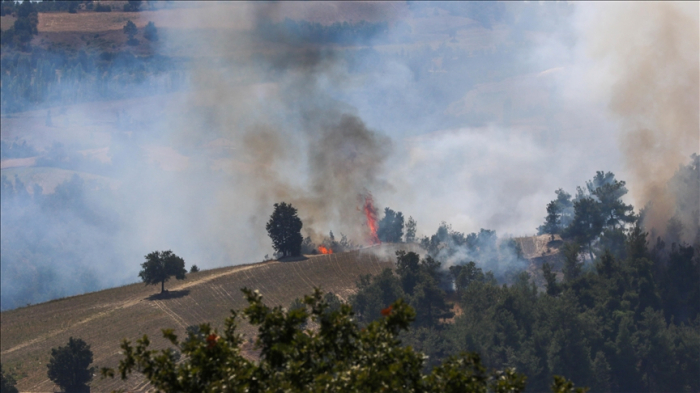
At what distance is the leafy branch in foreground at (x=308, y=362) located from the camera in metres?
28.3

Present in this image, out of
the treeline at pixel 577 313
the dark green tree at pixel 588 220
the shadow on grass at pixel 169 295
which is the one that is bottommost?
the treeline at pixel 577 313

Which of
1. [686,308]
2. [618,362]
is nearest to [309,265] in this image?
[618,362]

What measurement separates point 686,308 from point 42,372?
106 metres

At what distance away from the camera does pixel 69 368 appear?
10006 centimetres

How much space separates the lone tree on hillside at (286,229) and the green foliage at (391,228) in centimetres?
3869

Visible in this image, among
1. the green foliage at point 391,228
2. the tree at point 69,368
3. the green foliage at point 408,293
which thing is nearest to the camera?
the tree at point 69,368

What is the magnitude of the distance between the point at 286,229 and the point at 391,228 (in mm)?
42686

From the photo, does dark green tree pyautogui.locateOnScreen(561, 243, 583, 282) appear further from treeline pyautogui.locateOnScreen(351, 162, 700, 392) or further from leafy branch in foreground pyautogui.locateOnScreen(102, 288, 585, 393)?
leafy branch in foreground pyautogui.locateOnScreen(102, 288, 585, 393)

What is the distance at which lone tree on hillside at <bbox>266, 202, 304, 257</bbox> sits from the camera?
157125 mm

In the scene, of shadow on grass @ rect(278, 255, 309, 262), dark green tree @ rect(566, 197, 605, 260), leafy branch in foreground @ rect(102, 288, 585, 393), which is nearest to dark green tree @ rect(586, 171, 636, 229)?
dark green tree @ rect(566, 197, 605, 260)

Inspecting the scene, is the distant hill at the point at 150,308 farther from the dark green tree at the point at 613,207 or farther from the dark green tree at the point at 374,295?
the dark green tree at the point at 613,207

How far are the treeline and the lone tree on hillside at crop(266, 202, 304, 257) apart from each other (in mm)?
19761

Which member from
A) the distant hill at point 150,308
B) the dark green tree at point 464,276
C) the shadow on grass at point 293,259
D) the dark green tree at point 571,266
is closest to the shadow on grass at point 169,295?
the distant hill at point 150,308

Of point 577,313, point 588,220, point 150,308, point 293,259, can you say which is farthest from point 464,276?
point 150,308
